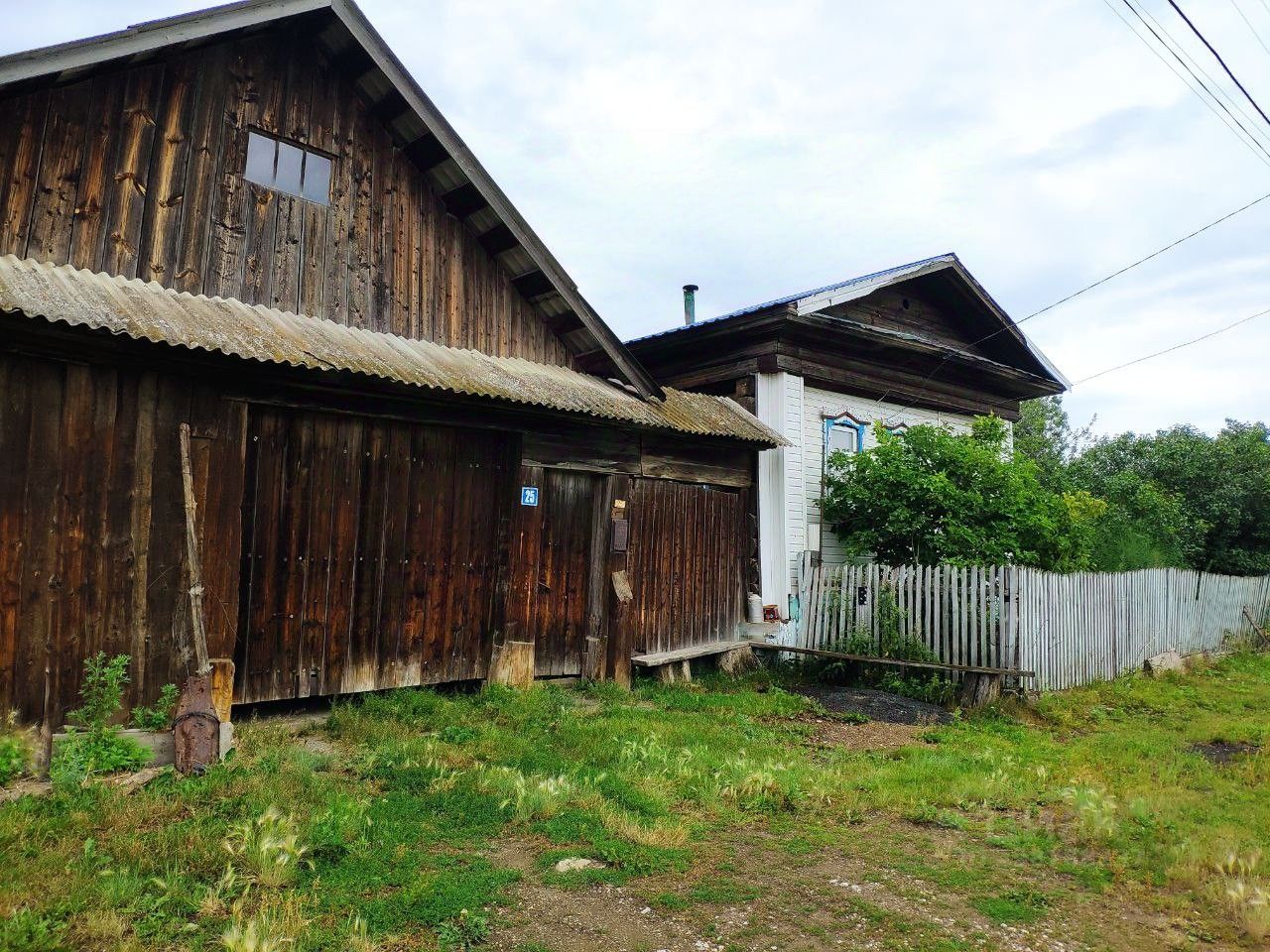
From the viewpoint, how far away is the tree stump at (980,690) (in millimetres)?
10203

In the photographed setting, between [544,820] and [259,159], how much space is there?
646 cm

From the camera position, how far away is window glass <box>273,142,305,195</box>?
8289 millimetres

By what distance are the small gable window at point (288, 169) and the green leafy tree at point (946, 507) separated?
8.34 m

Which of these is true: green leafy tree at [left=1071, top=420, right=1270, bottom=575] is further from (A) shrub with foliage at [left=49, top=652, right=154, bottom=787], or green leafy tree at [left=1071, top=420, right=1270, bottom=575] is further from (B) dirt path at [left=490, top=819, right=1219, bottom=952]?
(A) shrub with foliage at [left=49, top=652, right=154, bottom=787]

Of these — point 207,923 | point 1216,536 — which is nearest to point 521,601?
point 207,923

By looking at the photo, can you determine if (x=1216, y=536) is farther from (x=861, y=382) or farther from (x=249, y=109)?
(x=249, y=109)

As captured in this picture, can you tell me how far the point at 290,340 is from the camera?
7.29 meters

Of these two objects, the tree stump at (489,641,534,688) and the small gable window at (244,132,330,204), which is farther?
the tree stump at (489,641,534,688)

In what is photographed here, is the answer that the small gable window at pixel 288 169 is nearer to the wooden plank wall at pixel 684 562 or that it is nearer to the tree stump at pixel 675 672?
the wooden plank wall at pixel 684 562

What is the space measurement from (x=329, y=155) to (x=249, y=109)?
81 centimetres

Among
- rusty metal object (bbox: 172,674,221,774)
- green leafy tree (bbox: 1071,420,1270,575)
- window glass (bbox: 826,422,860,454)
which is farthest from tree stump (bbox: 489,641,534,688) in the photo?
green leafy tree (bbox: 1071,420,1270,575)

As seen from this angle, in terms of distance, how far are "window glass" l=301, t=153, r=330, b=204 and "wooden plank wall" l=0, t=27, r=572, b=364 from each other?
0.08 metres

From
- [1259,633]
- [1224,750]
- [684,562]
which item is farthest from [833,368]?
[1259,633]

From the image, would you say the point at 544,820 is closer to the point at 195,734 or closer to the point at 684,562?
the point at 195,734
